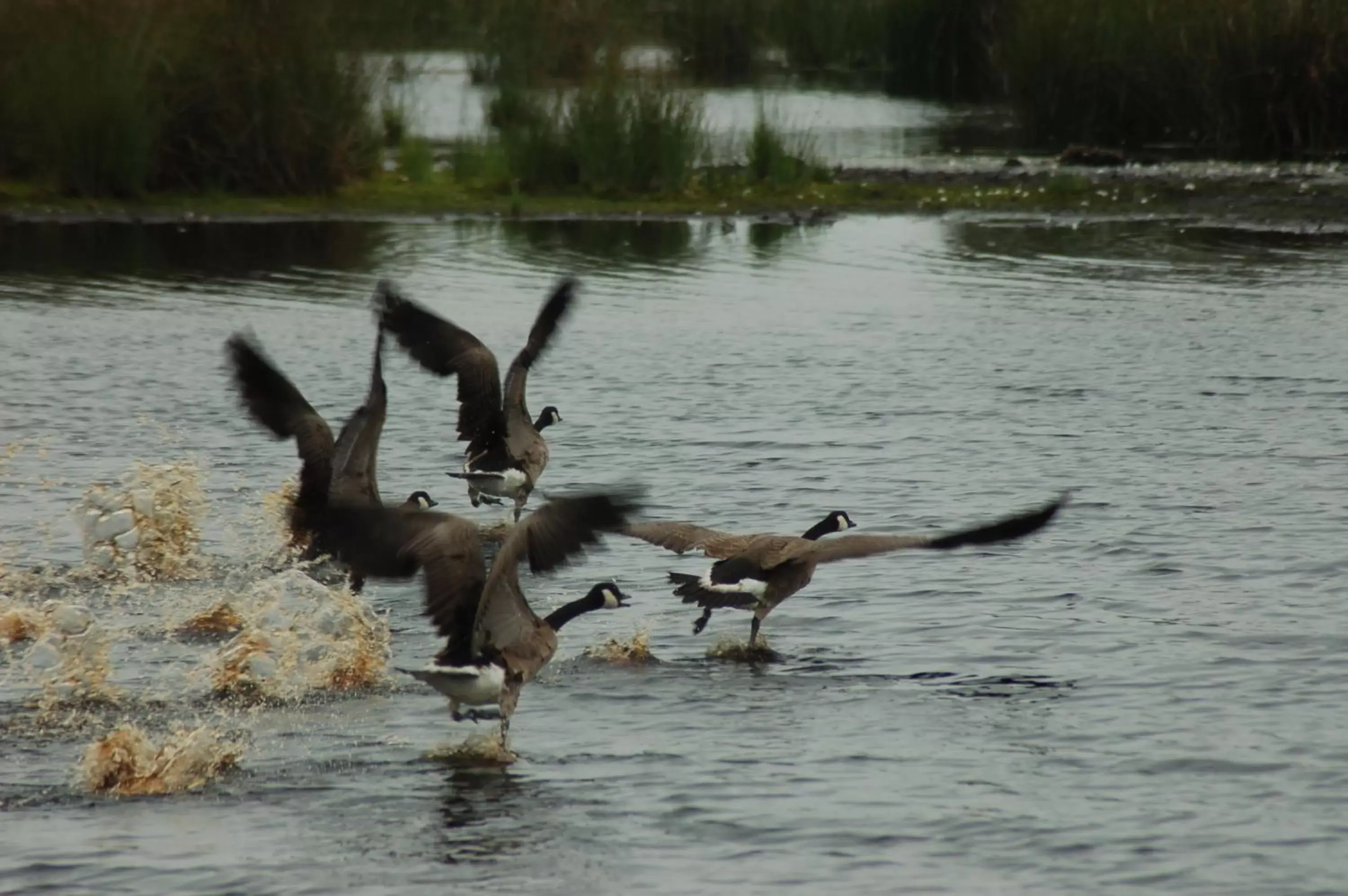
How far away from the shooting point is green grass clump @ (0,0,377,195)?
26219mm

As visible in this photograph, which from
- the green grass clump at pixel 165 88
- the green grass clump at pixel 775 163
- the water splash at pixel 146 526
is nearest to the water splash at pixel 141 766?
the water splash at pixel 146 526

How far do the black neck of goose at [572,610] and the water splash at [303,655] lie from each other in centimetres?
106

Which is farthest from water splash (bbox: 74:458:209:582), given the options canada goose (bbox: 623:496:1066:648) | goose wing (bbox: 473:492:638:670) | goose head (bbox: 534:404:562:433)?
goose wing (bbox: 473:492:638:670)

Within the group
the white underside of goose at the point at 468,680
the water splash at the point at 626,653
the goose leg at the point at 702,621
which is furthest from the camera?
the goose leg at the point at 702,621

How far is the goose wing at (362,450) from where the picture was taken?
10352 millimetres

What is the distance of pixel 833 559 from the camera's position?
389 inches

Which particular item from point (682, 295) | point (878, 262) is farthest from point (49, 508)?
point (878, 262)

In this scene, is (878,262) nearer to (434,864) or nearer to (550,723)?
(550,723)

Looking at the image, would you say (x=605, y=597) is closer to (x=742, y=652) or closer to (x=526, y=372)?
(x=742, y=652)

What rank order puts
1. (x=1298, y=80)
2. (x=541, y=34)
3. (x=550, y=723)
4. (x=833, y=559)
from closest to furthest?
(x=550, y=723)
(x=833, y=559)
(x=1298, y=80)
(x=541, y=34)

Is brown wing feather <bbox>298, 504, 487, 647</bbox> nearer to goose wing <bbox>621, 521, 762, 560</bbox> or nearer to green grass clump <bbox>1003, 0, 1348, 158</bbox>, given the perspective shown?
goose wing <bbox>621, 521, 762, 560</bbox>

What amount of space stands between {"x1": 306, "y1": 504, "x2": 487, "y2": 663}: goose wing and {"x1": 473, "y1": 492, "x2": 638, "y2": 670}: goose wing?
0.08 metres

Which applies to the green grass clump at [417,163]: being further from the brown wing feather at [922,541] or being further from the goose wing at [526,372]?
the brown wing feather at [922,541]

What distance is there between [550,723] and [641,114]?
1944 centimetres
